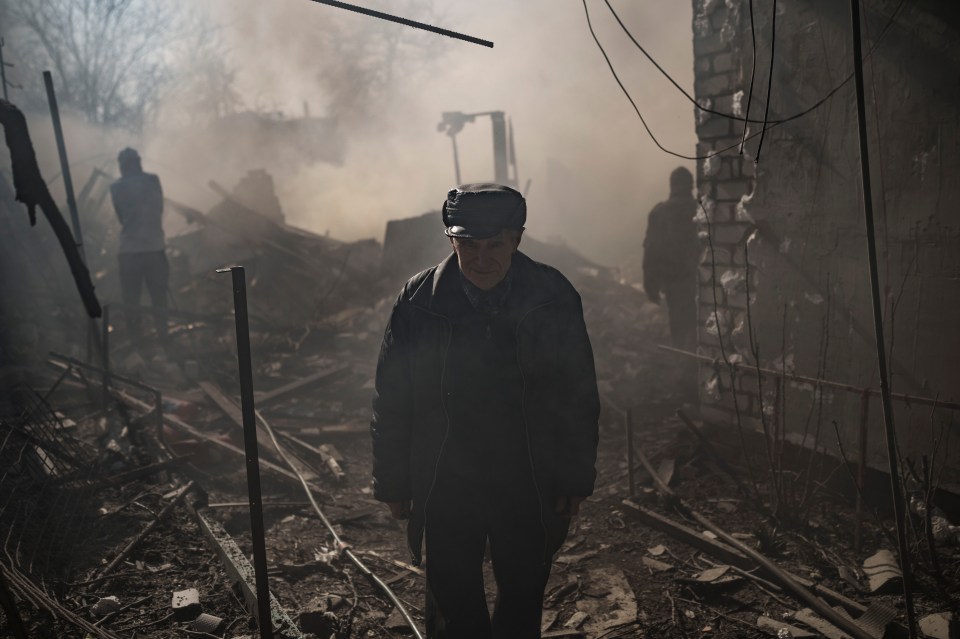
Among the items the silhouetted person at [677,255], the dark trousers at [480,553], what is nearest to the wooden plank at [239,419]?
the dark trousers at [480,553]

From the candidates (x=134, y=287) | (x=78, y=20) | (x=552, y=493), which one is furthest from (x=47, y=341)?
(x=78, y=20)

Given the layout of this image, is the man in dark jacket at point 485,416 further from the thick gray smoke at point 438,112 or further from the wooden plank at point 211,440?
the thick gray smoke at point 438,112

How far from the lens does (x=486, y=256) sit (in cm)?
249

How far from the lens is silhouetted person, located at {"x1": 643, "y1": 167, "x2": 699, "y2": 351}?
26.2ft

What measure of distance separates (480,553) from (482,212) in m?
1.30

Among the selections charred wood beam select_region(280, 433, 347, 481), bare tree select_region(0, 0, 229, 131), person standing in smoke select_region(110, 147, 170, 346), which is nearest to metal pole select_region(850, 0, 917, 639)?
charred wood beam select_region(280, 433, 347, 481)

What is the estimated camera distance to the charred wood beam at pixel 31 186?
3199 mm

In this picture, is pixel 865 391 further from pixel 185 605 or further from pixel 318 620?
pixel 185 605

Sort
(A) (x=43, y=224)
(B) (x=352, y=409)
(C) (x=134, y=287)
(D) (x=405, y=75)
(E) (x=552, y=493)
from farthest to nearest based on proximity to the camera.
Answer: (D) (x=405, y=75) → (A) (x=43, y=224) → (C) (x=134, y=287) → (B) (x=352, y=409) → (E) (x=552, y=493)

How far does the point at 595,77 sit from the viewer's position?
73.8ft

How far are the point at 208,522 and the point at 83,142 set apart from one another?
60.7 feet

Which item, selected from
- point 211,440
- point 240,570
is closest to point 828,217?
point 240,570

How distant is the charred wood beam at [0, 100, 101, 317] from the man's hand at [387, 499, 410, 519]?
1629 mm

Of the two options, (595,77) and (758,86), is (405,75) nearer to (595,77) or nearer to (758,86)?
(595,77)
